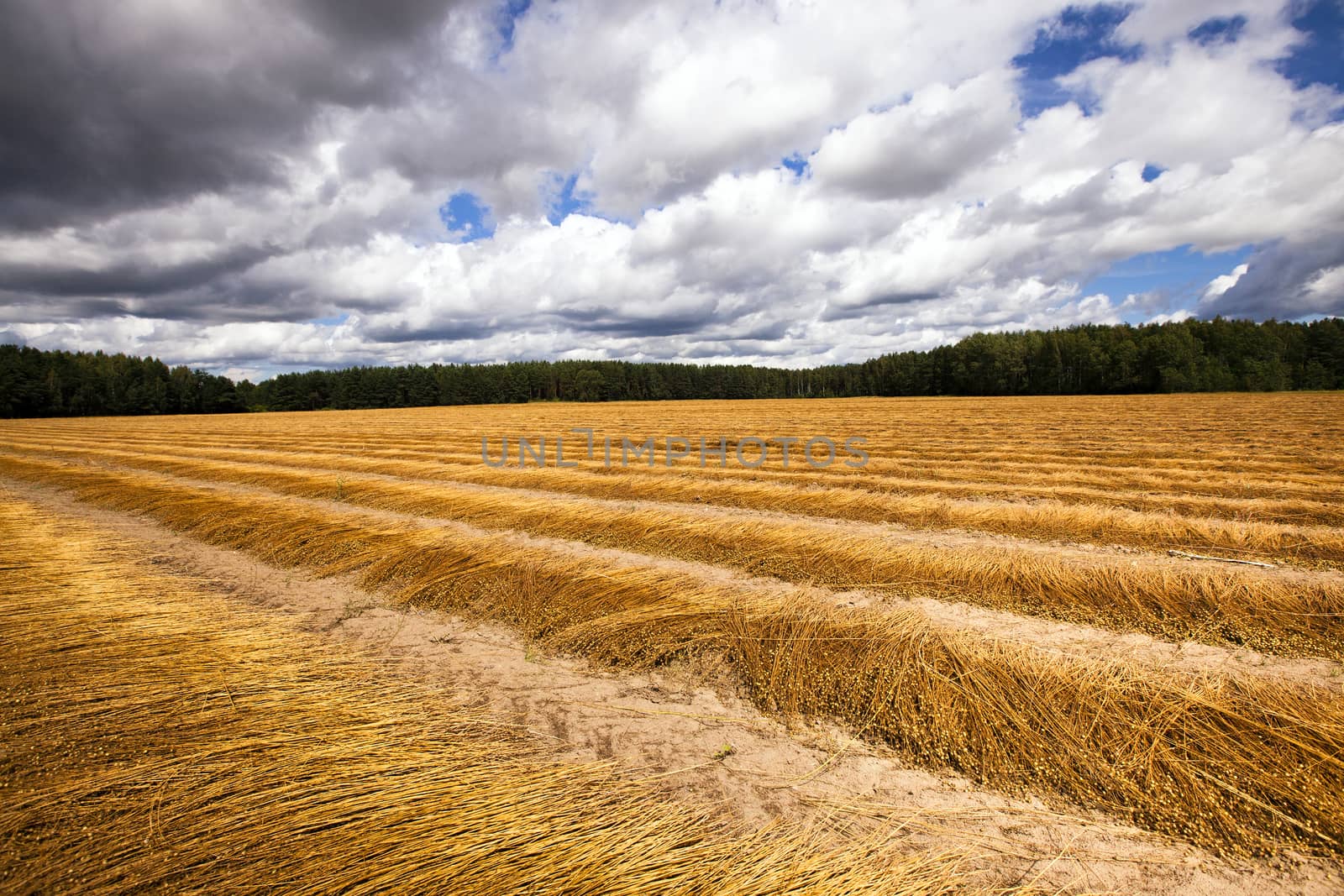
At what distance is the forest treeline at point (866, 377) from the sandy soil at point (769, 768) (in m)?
102

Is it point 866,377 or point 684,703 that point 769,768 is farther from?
point 866,377

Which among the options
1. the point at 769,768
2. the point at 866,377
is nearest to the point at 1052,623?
the point at 769,768

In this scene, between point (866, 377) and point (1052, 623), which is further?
point (866, 377)

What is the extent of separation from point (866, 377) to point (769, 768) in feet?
488

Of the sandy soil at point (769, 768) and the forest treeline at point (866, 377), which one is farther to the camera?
the forest treeline at point (866, 377)

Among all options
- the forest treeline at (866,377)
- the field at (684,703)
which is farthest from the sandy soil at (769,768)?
the forest treeline at (866,377)

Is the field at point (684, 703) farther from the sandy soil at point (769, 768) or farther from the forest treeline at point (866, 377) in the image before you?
the forest treeline at point (866, 377)

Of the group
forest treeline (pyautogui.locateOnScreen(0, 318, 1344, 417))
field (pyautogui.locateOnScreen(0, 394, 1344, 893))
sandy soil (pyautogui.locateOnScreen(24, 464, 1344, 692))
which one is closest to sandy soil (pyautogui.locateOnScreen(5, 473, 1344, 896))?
field (pyautogui.locateOnScreen(0, 394, 1344, 893))

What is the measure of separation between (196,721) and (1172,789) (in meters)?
5.41

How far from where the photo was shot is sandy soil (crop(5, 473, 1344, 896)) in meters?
2.44

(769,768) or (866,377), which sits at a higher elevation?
(866,377)

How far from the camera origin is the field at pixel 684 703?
2393 millimetres

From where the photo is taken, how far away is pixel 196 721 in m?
3.17

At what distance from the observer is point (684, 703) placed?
3.87 m
